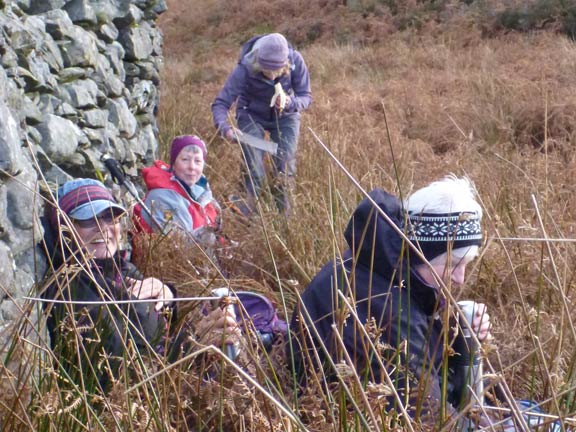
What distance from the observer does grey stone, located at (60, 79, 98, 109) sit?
4668 millimetres

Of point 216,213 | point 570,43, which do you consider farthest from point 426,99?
point 216,213

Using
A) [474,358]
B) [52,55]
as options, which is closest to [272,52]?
[52,55]

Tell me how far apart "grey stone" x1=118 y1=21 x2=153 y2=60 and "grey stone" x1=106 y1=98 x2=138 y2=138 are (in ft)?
2.05

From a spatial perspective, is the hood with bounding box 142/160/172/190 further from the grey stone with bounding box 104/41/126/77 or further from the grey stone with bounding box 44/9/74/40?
the grey stone with bounding box 104/41/126/77

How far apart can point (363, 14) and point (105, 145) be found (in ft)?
48.6

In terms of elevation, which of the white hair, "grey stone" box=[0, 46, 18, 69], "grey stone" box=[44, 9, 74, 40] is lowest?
the white hair

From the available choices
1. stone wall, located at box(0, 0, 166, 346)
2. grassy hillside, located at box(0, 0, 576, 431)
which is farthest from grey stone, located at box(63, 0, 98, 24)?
grassy hillside, located at box(0, 0, 576, 431)

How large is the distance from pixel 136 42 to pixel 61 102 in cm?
206

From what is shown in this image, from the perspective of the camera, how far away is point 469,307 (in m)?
2.67

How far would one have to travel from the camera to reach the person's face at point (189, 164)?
480cm

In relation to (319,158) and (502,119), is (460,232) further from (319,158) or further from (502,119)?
(502,119)

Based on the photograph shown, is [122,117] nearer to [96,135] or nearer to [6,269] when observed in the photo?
[96,135]

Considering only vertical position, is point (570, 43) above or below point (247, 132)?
below

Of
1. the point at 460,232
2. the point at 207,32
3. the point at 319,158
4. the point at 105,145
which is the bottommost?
the point at 207,32
